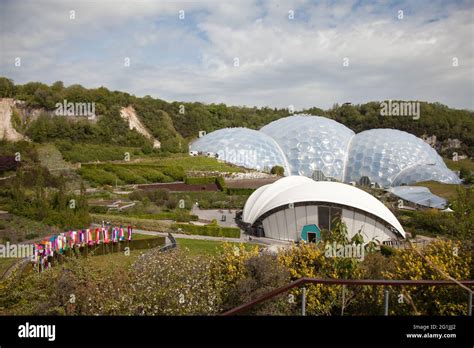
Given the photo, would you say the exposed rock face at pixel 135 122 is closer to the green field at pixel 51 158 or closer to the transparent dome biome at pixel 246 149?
the transparent dome biome at pixel 246 149

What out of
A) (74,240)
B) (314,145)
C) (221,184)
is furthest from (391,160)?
(74,240)

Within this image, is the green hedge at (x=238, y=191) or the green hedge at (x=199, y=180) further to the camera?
the green hedge at (x=199, y=180)

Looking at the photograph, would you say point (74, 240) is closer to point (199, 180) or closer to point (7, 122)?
point (199, 180)

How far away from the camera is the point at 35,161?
36.8 meters

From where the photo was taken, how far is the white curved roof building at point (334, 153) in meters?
44.9

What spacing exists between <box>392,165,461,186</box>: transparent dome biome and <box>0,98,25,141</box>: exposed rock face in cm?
Result: 4125

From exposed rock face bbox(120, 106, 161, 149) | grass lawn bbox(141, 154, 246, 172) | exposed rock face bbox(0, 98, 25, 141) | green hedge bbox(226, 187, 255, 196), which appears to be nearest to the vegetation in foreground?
green hedge bbox(226, 187, 255, 196)

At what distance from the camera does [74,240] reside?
15180 millimetres

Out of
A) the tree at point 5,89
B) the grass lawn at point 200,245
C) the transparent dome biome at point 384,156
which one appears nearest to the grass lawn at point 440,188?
the transparent dome biome at point 384,156

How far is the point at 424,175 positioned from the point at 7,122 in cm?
4675

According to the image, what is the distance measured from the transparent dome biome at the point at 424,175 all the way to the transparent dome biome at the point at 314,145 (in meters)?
5.78

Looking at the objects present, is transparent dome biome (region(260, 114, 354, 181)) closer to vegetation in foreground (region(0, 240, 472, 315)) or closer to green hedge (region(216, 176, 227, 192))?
green hedge (region(216, 176, 227, 192))
